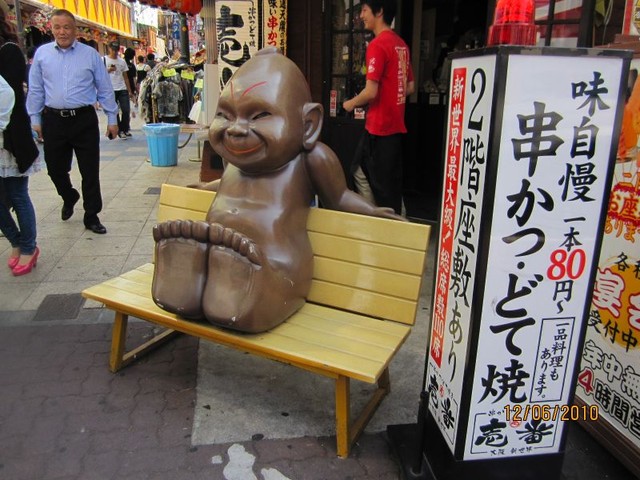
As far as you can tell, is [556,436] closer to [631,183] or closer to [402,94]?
[631,183]

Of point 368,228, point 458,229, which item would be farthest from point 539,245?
point 368,228

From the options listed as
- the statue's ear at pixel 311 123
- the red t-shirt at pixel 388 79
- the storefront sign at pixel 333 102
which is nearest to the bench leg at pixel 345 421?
the statue's ear at pixel 311 123

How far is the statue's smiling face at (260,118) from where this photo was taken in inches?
97.0

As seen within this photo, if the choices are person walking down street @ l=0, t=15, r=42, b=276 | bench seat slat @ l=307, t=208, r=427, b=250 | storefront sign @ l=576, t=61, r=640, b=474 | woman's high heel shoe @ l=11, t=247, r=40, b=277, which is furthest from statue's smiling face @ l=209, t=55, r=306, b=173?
woman's high heel shoe @ l=11, t=247, r=40, b=277

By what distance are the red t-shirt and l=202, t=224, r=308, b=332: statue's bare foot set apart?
2.35 m

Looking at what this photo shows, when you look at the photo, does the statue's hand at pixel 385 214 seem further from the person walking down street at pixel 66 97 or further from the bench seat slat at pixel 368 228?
the person walking down street at pixel 66 97

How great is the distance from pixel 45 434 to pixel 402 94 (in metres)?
3.39

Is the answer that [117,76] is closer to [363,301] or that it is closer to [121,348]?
[121,348]

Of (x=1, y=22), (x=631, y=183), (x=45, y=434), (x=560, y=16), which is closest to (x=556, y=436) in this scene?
(x=631, y=183)

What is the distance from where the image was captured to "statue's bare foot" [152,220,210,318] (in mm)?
2375

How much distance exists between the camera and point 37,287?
13.5 feet

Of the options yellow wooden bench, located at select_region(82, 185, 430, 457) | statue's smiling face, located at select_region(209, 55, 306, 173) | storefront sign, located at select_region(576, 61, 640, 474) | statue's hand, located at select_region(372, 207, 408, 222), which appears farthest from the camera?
statue's hand, located at select_region(372, 207, 408, 222)

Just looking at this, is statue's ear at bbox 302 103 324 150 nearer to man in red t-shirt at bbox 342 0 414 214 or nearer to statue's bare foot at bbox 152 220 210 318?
statue's bare foot at bbox 152 220 210 318

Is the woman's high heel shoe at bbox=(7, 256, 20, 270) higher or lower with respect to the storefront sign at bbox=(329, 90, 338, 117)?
lower
